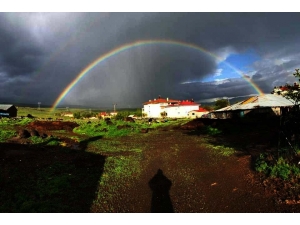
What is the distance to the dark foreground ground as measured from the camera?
6.57m

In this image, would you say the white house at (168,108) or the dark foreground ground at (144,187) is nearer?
the dark foreground ground at (144,187)

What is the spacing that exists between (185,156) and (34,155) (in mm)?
8150

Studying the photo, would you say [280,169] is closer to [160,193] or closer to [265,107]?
[160,193]

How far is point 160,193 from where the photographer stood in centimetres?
784

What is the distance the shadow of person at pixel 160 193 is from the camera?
6.62m

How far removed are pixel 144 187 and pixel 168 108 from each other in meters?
93.5

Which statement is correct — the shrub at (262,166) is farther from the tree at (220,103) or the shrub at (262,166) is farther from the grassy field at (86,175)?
the tree at (220,103)

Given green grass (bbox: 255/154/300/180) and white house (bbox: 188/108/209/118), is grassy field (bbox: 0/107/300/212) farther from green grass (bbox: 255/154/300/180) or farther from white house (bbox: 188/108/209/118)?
white house (bbox: 188/108/209/118)

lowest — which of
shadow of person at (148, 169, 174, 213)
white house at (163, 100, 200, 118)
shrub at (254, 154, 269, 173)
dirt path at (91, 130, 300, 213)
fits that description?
shadow of person at (148, 169, 174, 213)

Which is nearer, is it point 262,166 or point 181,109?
point 262,166

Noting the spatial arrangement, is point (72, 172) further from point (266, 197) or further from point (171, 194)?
point (266, 197)

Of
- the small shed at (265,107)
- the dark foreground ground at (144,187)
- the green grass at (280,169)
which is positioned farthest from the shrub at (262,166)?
the small shed at (265,107)

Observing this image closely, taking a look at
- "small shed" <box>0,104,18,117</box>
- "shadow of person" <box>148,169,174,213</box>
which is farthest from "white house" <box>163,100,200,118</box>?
"shadow of person" <box>148,169,174,213</box>

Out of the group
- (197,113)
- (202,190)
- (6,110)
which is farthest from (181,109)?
(202,190)
